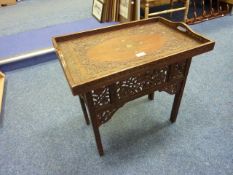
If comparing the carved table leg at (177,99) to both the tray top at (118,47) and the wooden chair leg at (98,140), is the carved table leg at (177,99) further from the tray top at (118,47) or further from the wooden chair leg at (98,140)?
the wooden chair leg at (98,140)

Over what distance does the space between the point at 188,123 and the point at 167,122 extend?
16 cm

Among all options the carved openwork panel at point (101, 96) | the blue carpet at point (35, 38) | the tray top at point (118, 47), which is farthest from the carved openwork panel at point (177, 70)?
the blue carpet at point (35, 38)

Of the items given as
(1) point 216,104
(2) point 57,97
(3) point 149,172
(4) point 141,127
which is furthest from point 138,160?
(2) point 57,97

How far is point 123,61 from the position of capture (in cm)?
95

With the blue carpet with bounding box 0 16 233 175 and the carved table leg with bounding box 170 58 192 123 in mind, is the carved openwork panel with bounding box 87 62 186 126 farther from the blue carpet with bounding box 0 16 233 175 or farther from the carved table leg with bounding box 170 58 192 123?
the blue carpet with bounding box 0 16 233 175

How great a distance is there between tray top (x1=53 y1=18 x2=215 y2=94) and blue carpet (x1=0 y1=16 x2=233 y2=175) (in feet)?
2.13

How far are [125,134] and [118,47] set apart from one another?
661 mm

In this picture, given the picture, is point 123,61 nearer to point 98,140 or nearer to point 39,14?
point 98,140

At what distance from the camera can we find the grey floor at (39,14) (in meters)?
2.78

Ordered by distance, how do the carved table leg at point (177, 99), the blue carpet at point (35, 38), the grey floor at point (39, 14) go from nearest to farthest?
the carved table leg at point (177, 99)
the blue carpet at point (35, 38)
the grey floor at point (39, 14)

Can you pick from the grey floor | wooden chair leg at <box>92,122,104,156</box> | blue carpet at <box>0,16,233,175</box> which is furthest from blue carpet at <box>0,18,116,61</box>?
wooden chair leg at <box>92,122,104,156</box>

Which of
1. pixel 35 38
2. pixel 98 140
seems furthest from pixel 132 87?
pixel 35 38

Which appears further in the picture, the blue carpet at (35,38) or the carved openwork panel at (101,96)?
the blue carpet at (35,38)

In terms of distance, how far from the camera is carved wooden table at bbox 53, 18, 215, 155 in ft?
2.85
